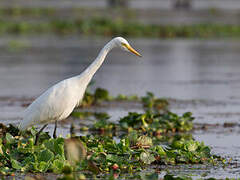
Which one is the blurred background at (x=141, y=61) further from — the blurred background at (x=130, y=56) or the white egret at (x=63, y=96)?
the white egret at (x=63, y=96)

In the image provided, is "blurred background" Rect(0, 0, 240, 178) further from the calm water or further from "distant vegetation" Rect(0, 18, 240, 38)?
the calm water

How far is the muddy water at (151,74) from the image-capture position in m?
12.9

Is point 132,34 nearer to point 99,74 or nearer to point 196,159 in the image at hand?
point 99,74

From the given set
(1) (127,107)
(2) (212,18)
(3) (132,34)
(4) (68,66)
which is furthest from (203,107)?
(2) (212,18)

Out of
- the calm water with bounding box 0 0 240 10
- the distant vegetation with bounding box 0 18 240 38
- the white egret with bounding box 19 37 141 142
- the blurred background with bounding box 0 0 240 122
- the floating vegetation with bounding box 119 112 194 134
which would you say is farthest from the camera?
the calm water with bounding box 0 0 240 10

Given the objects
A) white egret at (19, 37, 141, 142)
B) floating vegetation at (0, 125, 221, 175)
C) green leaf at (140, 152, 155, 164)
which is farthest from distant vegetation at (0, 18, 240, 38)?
green leaf at (140, 152, 155, 164)

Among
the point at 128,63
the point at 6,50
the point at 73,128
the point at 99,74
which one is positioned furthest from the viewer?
the point at 6,50

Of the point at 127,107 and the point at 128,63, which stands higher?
the point at 128,63

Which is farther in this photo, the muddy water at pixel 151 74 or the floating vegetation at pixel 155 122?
the muddy water at pixel 151 74

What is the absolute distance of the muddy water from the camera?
508 inches

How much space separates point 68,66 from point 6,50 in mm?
5436

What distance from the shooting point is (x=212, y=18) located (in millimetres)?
41344

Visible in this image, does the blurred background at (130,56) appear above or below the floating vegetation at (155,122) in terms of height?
above

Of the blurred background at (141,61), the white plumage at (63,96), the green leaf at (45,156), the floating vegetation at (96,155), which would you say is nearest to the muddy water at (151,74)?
the blurred background at (141,61)
